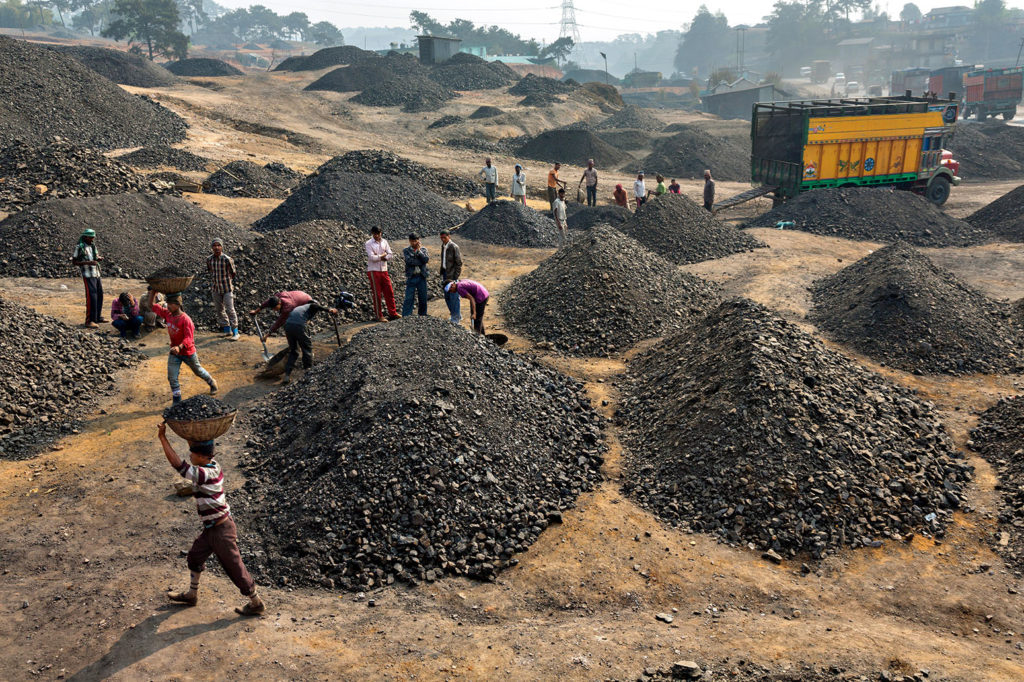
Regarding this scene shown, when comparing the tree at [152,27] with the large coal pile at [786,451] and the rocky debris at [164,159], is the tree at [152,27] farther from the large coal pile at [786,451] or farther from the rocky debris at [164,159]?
the large coal pile at [786,451]

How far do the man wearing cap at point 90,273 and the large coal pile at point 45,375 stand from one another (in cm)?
117

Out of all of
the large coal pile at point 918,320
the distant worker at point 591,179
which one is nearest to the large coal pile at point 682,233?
the distant worker at point 591,179

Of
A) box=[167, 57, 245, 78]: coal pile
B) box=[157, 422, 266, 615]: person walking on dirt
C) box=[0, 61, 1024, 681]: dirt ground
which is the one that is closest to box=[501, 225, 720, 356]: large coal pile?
box=[0, 61, 1024, 681]: dirt ground

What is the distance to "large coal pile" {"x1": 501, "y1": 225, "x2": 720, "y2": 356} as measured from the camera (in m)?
13.9

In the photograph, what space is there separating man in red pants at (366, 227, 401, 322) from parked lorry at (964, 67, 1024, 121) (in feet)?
169

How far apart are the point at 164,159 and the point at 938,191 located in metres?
28.6

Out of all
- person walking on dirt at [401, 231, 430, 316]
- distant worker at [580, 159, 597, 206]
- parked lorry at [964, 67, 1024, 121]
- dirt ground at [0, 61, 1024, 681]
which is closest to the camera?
dirt ground at [0, 61, 1024, 681]

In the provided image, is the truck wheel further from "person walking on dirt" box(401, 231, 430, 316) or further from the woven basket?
the woven basket

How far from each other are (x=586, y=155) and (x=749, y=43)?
122758mm

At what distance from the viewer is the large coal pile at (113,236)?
16.2 meters

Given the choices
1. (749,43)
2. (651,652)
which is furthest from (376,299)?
(749,43)

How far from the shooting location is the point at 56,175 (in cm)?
2078

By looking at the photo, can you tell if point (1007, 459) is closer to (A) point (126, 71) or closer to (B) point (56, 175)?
(B) point (56, 175)

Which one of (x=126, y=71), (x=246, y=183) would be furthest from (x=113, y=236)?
(x=126, y=71)
